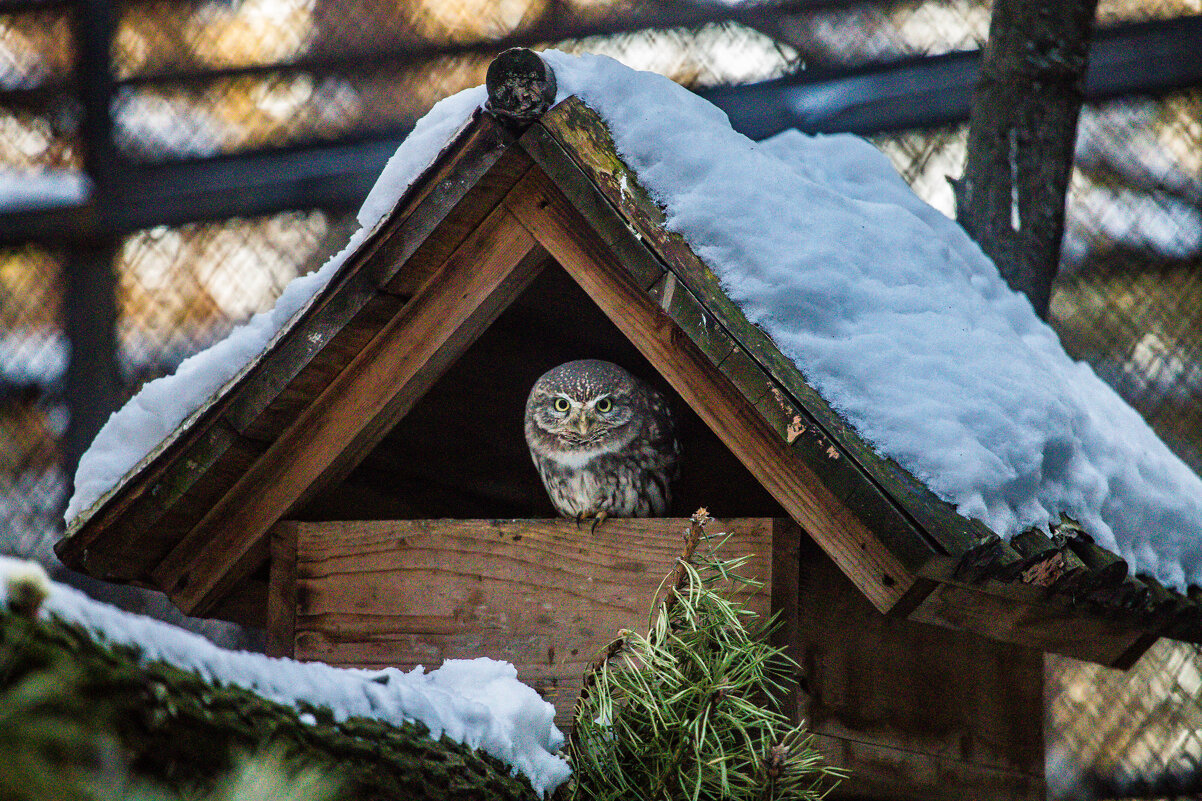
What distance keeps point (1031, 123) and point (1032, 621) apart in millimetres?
1806

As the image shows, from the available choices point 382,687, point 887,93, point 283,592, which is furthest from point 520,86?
point 887,93

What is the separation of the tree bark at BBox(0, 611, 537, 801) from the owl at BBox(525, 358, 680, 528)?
0.84 meters

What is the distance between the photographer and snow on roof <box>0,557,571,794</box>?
106 cm

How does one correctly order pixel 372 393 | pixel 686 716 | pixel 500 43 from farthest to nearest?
pixel 500 43 < pixel 372 393 < pixel 686 716

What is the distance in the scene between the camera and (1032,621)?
2.29 meters

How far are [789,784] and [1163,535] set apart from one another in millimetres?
1185

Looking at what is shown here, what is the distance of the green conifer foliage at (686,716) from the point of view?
5.34 feet

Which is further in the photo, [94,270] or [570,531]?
[94,270]

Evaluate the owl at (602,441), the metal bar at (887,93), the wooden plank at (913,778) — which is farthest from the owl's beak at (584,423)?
the metal bar at (887,93)

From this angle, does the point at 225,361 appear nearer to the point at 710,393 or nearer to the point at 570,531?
the point at 570,531

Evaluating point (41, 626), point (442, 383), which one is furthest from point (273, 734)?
point (442, 383)

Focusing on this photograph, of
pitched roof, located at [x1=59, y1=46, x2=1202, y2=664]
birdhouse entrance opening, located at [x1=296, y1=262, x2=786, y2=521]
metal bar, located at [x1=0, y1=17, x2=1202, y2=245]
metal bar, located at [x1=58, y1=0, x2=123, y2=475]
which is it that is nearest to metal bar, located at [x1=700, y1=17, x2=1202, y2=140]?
metal bar, located at [x1=0, y1=17, x2=1202, y2=245]

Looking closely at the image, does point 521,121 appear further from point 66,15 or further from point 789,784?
point 66,15

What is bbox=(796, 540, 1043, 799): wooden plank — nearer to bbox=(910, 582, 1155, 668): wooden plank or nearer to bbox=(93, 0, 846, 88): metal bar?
bbox=(910, 582, 1155, 668): wooden plank
